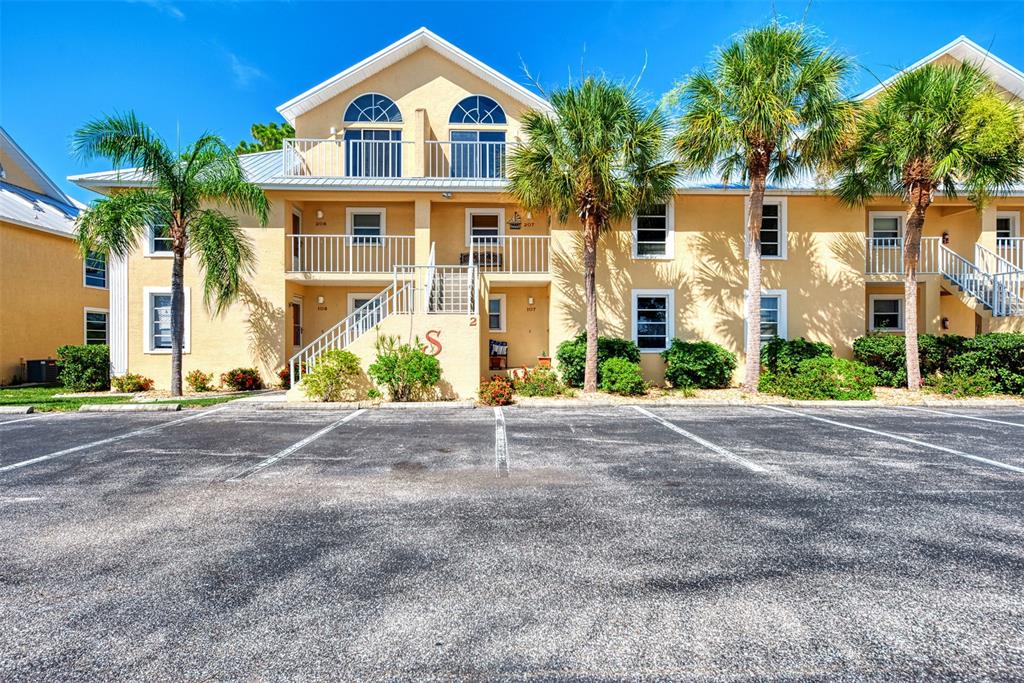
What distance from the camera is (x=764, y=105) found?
11383 millimetres

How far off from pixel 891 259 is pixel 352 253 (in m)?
16.6

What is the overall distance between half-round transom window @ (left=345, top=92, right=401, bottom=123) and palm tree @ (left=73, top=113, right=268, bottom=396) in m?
5.81

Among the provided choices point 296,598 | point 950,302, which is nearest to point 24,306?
point 296,598

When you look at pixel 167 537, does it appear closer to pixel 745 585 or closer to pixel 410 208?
pixel 745 585

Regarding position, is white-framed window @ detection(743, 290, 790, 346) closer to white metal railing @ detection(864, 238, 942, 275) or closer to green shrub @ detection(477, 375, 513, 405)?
white metal railing @ detection(864, 238, 942, 275)

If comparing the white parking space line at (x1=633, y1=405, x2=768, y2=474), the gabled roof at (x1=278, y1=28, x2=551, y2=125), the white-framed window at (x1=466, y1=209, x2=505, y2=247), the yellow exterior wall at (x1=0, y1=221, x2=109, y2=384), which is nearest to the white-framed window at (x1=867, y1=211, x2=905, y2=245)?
the gabled roof at (x1=278, y1=28, x2=551, y2=125)

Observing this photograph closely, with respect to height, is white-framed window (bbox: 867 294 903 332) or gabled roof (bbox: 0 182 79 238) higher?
gabled roof (bbox: 0 182 79 238)

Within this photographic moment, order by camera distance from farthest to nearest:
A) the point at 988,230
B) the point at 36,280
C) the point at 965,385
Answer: the point at 36,280 → the point at 988,230 → the point at 965,385

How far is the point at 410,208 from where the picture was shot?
16312 mm

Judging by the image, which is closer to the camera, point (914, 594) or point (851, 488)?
point (914, 594)

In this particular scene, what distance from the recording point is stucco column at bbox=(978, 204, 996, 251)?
1550 cm

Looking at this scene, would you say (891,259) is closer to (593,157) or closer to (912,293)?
(912,293)

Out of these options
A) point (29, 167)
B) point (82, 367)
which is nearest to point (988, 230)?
point (82, 367)

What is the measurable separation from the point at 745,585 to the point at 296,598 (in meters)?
2.69
